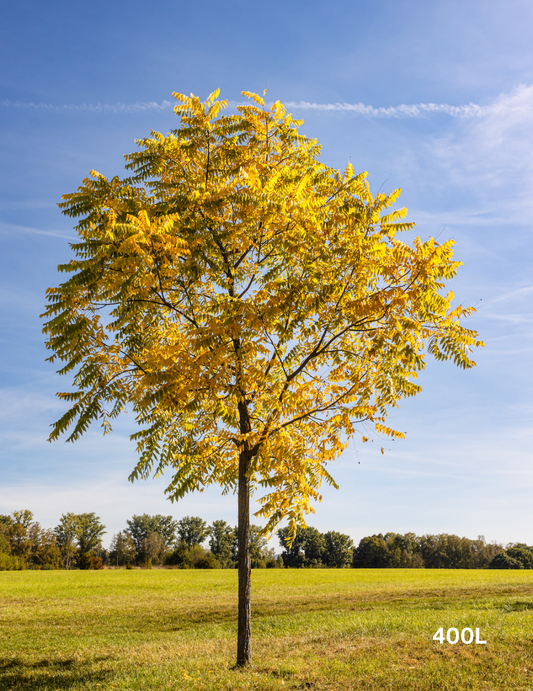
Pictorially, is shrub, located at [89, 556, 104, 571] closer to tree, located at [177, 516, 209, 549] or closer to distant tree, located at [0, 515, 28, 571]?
distant tree, located at [0, 515, 28, 571]

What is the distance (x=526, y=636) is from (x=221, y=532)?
311 ft

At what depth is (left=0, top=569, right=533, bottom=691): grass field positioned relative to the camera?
28.5ft

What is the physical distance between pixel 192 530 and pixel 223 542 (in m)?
11.8

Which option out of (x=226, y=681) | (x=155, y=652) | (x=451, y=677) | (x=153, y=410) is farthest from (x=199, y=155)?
(x=155, y=652)

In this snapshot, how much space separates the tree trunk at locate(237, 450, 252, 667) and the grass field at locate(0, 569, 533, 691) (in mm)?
469

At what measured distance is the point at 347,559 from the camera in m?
91.4

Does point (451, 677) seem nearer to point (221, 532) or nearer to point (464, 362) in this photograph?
point (464, 362)

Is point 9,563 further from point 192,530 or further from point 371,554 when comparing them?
point 371,554

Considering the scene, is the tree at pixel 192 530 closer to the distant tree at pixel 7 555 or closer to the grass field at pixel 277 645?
the distant tree at pixel 7 555

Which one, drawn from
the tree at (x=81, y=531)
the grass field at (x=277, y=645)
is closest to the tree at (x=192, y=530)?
the tree at (x=81, y=531)

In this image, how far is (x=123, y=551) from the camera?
98125mm

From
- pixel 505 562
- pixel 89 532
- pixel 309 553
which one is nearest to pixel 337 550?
pixel 309 553

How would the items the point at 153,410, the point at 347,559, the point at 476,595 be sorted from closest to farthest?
the point at 153,410
the point at 476,595
the point at 347,559

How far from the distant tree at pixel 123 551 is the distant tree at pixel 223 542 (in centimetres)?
1673
